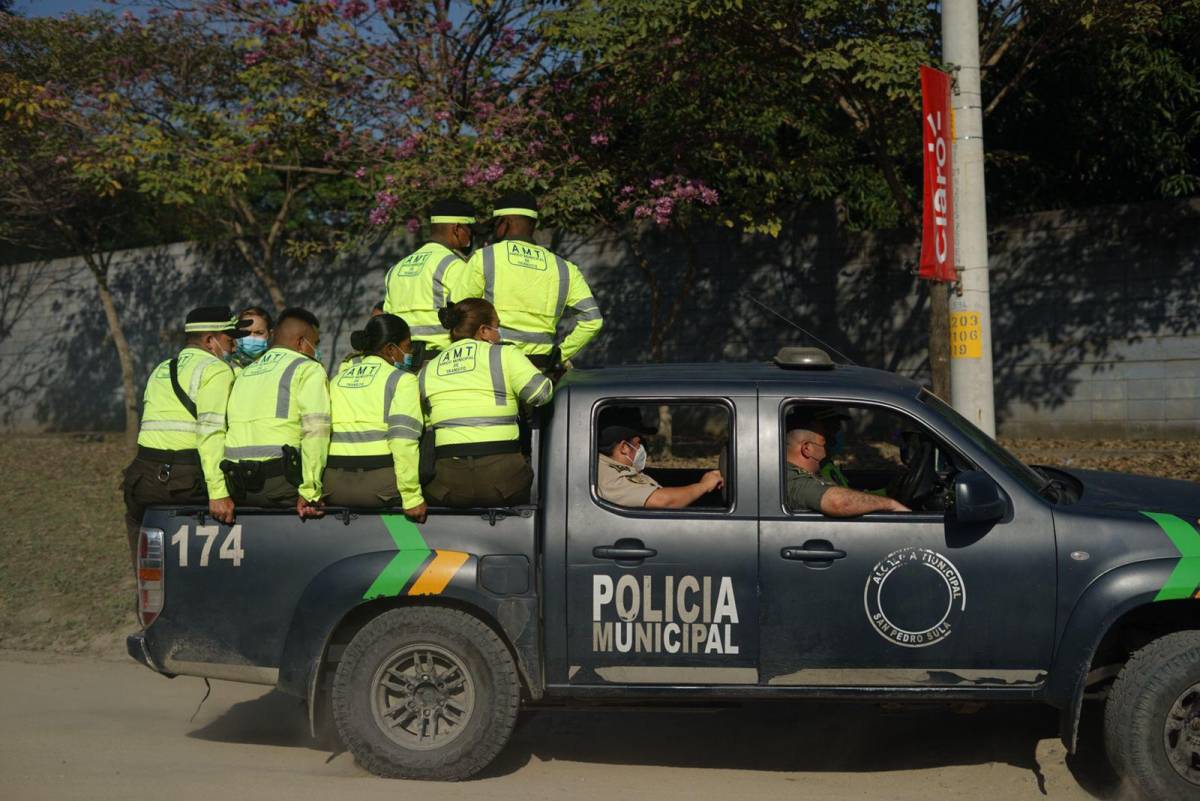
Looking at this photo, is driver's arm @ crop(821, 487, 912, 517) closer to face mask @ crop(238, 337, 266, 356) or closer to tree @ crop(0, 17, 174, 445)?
face mask @ crop(238, 337, 266, 356)

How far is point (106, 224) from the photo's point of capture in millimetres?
20891

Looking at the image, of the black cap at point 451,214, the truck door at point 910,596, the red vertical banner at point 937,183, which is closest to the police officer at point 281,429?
the black cap at point 451,214

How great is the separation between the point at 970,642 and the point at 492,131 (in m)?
8.89

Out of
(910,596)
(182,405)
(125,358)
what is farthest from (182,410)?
(125,358)

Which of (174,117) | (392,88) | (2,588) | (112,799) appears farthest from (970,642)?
(174,117)

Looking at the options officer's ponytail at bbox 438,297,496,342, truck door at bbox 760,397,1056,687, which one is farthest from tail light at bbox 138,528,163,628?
truck door at bbox 760,397,1056,687

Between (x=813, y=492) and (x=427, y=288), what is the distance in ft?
8.16

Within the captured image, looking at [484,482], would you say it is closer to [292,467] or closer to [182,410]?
[292,467]

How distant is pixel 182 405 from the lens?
266 inches

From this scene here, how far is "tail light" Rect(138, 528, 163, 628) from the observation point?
5.75m

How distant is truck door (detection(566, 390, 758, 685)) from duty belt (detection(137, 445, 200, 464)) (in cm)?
229

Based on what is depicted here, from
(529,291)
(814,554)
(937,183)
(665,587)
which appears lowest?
(665,587)

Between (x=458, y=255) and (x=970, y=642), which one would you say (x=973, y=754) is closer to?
(x=970, y=642)

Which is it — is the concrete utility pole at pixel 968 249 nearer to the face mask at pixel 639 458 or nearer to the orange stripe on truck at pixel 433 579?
the face mask at pixel 639 458
